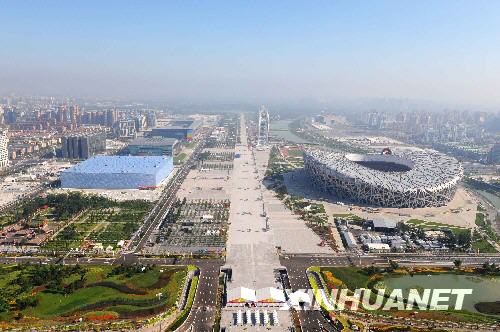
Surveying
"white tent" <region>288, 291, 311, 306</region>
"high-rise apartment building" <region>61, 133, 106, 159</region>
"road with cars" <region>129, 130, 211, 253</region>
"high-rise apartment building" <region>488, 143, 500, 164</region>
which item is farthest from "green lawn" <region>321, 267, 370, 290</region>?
"high-rise apartment building" <region>488, 143, 500, 164</region>

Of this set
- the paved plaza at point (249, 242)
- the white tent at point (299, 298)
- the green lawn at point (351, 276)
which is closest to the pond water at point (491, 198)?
the green lawn at point (351, 276)

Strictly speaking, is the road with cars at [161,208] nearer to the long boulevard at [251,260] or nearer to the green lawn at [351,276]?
the long boulevard at [251,260]

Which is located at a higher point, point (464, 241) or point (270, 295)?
point (464, 241)

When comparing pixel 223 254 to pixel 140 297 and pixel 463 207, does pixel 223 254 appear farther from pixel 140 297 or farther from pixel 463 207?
pixel 463 207

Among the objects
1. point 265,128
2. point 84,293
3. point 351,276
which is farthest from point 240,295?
point 265,128

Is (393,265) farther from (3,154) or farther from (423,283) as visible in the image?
(3,154)

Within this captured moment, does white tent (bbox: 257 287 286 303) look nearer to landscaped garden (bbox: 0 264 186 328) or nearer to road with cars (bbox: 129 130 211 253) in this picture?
landscaped garden (bbox: 0 264 186 328)
